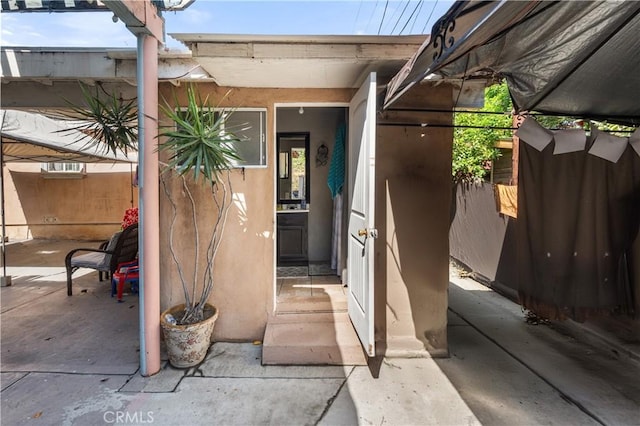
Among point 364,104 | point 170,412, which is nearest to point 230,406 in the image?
point 170,412

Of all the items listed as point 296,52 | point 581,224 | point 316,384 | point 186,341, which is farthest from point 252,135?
point 581,224

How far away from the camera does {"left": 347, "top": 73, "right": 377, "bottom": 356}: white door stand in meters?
2.58

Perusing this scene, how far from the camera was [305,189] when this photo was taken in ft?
17.8

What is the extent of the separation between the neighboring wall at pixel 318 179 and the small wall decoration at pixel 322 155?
37 mm

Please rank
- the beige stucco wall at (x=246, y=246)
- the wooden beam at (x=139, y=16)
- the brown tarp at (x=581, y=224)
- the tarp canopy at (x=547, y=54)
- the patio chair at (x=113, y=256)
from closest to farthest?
the tarp canopy at (x=547, y=54)
the wooden beam at (x=139, y=16)
the brown tarp at (x=581, y=224)
the beige stucco wall at (x=246, y=246)
the patio chair at (x=113, y=256)

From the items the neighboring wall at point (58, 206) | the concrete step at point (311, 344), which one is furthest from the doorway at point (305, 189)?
the neighboring wall at point (58, 206)

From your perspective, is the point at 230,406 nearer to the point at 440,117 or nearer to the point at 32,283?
the point at 440,117

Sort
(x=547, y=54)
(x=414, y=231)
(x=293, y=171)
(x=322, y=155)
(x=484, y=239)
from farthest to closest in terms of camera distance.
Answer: (x=484, y=239) < (x=293, y=171) < (x=322, y=155) < (x=414, y=231) < (x=547, y=54)

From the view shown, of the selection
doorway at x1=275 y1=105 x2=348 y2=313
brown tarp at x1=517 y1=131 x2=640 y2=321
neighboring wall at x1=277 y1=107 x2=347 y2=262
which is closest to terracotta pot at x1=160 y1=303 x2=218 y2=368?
doorway at x1=275 y1=105 x2=348 y2=313

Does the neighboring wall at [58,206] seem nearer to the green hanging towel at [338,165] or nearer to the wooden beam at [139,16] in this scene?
the green hanging towel at [338,165]

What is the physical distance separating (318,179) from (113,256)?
332 cm

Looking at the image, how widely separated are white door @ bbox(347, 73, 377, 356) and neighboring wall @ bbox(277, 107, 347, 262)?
6.50 ft

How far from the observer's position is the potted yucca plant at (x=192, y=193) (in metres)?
2.62

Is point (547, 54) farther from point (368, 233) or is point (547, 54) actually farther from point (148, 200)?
point (148, 200)
